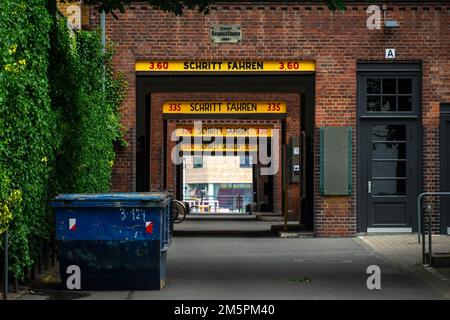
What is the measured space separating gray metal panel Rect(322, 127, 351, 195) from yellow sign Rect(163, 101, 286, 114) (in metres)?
10.3

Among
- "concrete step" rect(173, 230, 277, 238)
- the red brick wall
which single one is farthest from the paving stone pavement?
"concrete step" rect(173, 230, 277, 238)

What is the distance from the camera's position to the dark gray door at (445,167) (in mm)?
20656

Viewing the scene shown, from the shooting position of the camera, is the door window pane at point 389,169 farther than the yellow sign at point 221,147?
No

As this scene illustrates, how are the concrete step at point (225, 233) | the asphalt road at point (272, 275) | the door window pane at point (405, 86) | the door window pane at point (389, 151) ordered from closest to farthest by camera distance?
1. the asphalt road at point (272, 275)
2. the door window pane at point (405, 86)
3. the door window pane at point (389, 151)
4. the concrete step at point (225, 233)

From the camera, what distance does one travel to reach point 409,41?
2053 centimetres

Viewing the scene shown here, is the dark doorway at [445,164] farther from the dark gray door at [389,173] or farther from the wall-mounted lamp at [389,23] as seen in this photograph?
the wall-mounted lamp at [389,23]

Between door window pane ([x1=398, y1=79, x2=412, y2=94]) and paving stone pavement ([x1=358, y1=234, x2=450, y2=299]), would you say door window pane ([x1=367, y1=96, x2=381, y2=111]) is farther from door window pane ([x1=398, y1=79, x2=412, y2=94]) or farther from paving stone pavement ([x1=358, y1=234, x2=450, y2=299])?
paving stone pavement ([x1=358, y1=234, x2=450, y2=299])

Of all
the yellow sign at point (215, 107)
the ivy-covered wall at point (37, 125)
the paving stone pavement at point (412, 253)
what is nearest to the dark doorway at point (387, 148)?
the paving stone pavement at point (412, 253)

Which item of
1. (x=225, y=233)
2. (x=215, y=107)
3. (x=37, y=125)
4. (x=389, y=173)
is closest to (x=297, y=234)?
(x=389, y=173)

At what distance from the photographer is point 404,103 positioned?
819 inches

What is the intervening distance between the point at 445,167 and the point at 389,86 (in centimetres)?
223

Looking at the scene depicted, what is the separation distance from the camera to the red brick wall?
20500mm

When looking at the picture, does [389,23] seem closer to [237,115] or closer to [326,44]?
[326,44]
